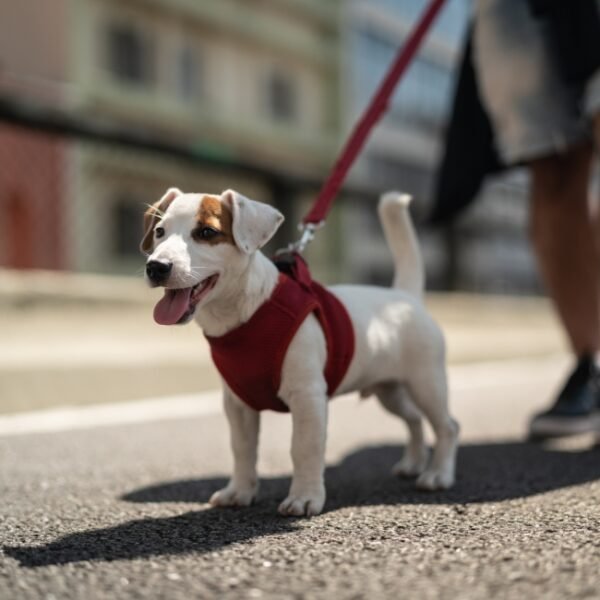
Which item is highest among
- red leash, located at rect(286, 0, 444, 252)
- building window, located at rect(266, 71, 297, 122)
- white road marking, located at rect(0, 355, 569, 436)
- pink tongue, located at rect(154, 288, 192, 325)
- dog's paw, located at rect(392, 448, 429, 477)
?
building window, located at rect(266, 71, 297, 122)

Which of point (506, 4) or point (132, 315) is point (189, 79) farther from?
point (506, 4)

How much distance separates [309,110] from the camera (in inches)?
789

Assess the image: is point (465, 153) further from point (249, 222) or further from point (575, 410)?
point (249, 222)

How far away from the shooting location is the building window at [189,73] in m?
16.9

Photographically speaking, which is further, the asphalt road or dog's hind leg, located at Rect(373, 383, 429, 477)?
dog's hind leg, located at Rect(373, 383, 429, 477)

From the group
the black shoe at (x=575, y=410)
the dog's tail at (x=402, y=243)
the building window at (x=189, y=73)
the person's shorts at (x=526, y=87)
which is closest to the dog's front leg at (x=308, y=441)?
the dog's tail at (x=402, y=243)

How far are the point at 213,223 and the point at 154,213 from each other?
Answer: 0.64 ft

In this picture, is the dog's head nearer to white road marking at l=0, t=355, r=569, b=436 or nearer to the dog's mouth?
the dog's mouth

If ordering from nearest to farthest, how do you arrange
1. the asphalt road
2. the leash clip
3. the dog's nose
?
the asphalt road < the dog's nose < the leash clip

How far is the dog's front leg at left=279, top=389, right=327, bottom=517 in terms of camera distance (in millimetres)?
1796

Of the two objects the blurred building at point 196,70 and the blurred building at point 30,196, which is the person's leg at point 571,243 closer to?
the blurred building at point 30,196

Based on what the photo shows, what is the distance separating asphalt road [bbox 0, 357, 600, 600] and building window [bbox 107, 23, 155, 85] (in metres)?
13.8

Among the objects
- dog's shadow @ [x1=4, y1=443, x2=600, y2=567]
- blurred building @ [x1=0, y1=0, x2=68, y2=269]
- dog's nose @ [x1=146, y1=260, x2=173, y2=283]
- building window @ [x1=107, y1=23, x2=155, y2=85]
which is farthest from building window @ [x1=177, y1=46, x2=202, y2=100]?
dog's nose @ [x1=146, y1=260, x2=173, y2=283]

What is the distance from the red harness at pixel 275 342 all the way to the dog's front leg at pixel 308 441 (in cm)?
7
